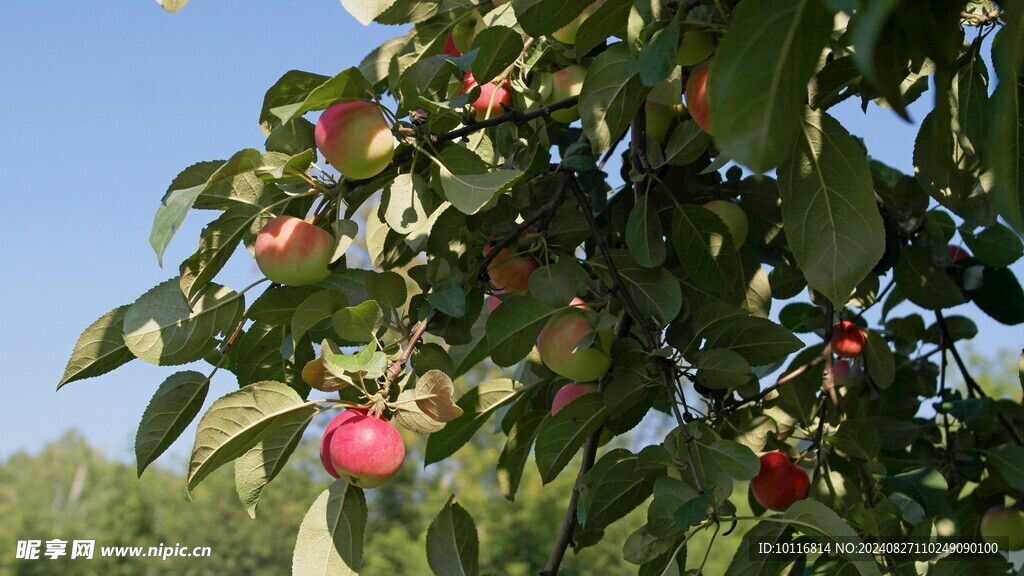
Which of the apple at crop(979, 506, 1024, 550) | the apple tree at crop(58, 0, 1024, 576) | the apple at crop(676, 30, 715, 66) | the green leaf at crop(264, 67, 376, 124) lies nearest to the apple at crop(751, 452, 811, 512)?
the apple tree at crop(58, 0, 1024, 576)

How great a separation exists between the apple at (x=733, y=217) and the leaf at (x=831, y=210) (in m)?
0.27

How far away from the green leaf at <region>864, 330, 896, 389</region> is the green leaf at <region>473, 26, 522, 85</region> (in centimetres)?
72

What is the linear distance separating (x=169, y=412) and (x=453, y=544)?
0.36 m

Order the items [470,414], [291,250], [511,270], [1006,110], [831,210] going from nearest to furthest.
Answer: [1006,110] → [831,210] → [291,250] → [511,270] → [470,414]

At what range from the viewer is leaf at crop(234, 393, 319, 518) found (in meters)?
0.95

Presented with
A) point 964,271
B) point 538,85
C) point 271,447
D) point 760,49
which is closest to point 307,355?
point 271,447

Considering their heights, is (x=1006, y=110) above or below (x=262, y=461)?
above

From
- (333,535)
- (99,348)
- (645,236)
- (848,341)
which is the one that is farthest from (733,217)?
(99,348)

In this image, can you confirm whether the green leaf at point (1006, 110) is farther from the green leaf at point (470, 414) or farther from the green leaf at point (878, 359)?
the green leaf at point (878, 359)

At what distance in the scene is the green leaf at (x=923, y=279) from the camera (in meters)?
1.33

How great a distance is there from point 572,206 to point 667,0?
1.15 ft

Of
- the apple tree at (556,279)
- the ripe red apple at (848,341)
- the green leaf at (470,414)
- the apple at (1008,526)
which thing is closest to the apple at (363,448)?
the apple tree at (556,279)

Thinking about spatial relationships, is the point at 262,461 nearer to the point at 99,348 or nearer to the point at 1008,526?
the point at 99,348

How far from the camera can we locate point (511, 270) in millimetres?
1088
